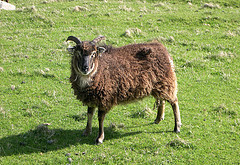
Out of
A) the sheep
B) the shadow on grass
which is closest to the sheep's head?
the sheep

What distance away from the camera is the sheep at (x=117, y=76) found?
26.9 ft

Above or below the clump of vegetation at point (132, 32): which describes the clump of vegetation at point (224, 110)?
below

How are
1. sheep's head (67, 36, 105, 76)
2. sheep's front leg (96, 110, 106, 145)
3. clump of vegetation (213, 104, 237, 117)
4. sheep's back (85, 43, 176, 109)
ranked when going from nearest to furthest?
sheep's head (67, 36, 105, 76)
sheep's back (85, 43, 176, 109)
sheep's front leg (96, 110, 106, 145)
clump of vegetation (213, 104, 237, 117)

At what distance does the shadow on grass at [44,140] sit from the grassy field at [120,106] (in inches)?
1.1

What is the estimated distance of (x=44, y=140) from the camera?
8.70 m

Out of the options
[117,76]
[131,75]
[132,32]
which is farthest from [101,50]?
[132,32]

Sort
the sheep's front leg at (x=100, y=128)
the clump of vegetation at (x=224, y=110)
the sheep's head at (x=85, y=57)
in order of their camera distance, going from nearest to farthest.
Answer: the sheep's head at (x=85, y=57) < the sheep's front leg at (x=100, y=128) < the clump of vegetation at (x=224, y=110)

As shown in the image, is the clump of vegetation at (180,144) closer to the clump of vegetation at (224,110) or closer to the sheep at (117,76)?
the sheep at (117,76)

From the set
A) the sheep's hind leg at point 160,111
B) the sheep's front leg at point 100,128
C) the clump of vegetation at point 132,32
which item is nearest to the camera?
the sheep's front leg at point 100,128

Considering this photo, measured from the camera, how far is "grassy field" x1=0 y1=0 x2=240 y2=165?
8.27 m

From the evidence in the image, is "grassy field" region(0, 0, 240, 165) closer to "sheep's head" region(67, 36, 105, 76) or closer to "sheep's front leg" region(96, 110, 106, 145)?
"sheep's front leg" region(96, 110, 106, 145)

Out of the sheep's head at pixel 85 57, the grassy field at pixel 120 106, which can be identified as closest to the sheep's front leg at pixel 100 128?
the grassy field at pixel 120 106

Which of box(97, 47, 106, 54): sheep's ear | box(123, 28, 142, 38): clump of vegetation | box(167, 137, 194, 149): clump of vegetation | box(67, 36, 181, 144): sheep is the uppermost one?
box(123, 28, 142, 38): clump of vegetation

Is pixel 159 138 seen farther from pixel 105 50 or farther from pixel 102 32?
pixel 102 32
